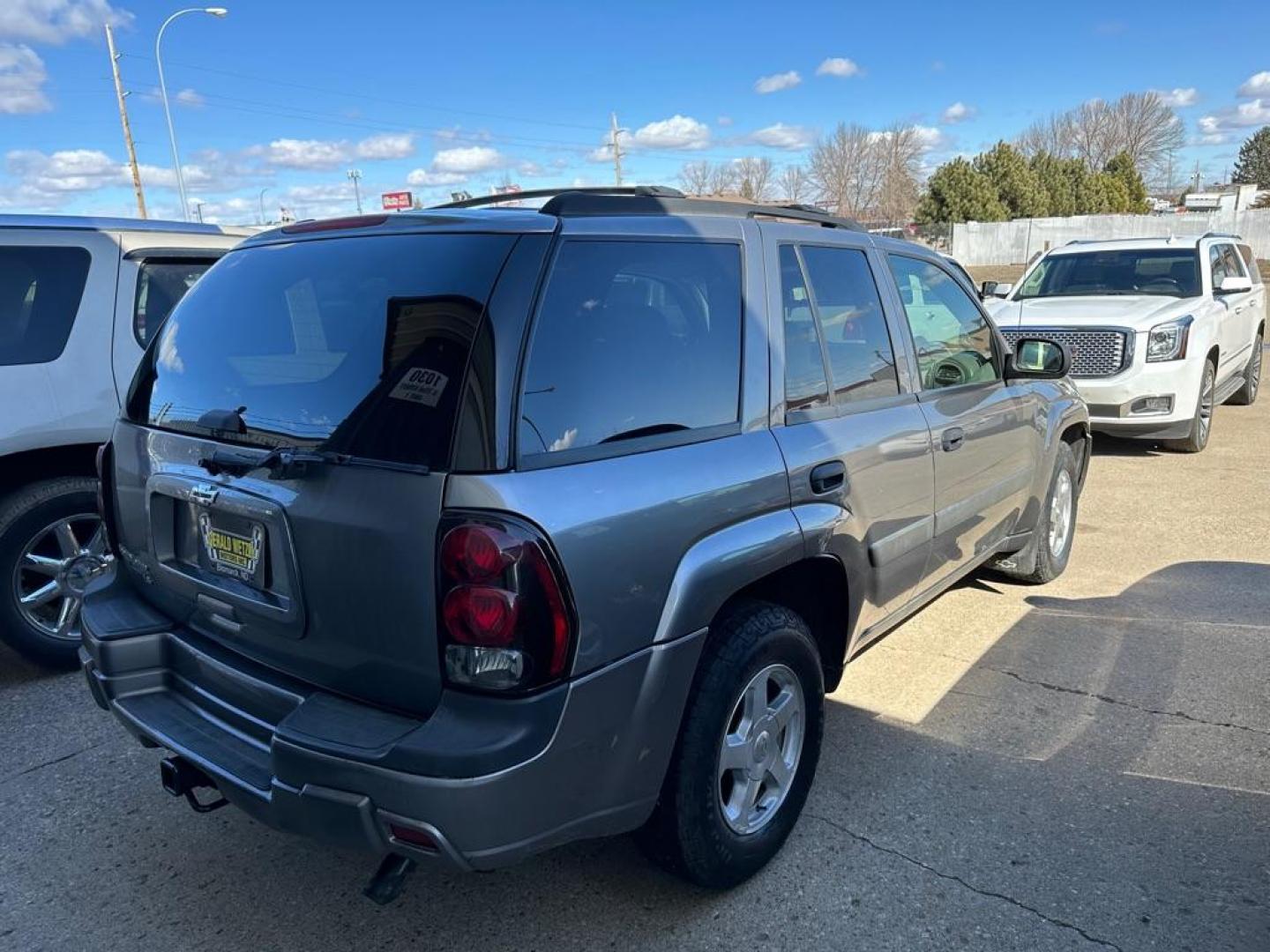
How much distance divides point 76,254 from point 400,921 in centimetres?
348

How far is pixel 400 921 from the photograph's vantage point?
8.34ft

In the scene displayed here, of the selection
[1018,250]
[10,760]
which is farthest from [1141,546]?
[1018,250]

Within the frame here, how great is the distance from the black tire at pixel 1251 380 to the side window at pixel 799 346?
9609 millimetres

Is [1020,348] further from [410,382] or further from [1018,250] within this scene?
[1018,250]

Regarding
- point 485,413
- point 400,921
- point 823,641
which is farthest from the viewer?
point 823,641

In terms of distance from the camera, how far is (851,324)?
3.18 meters

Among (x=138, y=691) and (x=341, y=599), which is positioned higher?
(x=341, y=599)

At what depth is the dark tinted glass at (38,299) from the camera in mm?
4043

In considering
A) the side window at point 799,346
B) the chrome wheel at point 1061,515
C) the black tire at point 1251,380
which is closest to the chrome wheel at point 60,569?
the side window at point 799,346

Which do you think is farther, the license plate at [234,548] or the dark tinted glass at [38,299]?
the dark tinted glass at [38,299]

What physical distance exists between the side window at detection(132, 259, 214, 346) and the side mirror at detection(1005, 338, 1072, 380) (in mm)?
3981

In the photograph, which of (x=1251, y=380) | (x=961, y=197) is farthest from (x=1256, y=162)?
(x=1251, y=380)

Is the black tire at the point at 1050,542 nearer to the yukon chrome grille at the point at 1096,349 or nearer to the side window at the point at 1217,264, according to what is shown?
the yukon chrome grille at the point at 1096,349

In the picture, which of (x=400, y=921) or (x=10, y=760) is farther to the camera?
(x=10, y=760)
